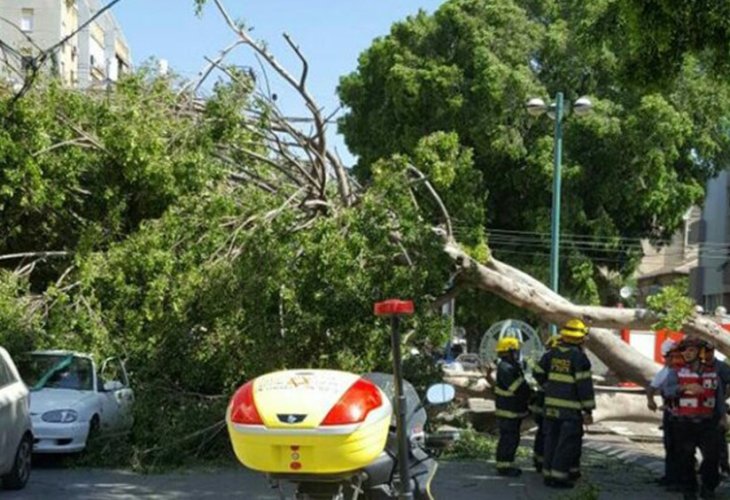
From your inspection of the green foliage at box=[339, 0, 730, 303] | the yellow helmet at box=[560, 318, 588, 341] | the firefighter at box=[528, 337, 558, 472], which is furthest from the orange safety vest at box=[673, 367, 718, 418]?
the green foliage at box=[339, 0, 730, 303]

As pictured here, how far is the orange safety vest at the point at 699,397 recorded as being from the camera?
36.3 ft

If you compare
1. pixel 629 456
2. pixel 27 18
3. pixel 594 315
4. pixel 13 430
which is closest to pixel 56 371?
pixel 13 430

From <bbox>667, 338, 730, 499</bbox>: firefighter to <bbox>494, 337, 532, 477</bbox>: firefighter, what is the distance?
2.06m

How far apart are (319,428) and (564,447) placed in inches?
275

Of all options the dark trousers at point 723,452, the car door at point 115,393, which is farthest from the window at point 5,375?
the dark trousers at point 723,452

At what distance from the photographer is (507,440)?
12.9m

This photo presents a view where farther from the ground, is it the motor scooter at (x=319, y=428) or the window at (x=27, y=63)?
the window at (x=27, y=63)

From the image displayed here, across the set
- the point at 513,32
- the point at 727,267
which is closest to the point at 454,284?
the point at 513,32

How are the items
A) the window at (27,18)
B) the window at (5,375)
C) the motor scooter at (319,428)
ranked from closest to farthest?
1. the motor scooter at (319,428)
2. the window at (5,375)
3. the window at (27,18)

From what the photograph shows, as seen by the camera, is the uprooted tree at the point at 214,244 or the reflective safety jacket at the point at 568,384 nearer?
the reflective safety jacket at the point at 568,384

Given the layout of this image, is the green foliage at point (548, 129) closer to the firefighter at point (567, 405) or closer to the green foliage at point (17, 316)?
the green foliage at point (17, 316)

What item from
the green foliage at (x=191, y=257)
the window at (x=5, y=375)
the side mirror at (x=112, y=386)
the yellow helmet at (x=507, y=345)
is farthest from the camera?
the side mirror at (x=112, y=386)

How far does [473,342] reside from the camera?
40.9 meters

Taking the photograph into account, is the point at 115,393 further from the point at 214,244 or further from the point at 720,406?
the point at 720,406
